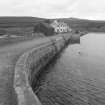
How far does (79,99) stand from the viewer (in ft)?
34.9

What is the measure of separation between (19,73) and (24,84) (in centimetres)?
150

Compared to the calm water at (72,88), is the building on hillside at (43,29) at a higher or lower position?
higher

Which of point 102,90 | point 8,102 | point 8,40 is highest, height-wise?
point 8,40

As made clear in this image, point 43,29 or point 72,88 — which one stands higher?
point 43,29

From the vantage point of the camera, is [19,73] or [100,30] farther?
[100,30]

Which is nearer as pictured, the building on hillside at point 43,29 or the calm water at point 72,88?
the calm water at point 72,88

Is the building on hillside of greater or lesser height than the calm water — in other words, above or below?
above

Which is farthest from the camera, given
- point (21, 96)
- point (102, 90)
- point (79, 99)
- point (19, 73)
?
point (102, 90)

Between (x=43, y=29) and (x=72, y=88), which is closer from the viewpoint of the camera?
(x=72, y=88)

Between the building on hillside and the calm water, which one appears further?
the building on hillside

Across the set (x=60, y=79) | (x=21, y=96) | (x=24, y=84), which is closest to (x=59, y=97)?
(x=60, y=79)

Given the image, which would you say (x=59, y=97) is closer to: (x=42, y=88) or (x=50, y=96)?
(x=50, y=96)

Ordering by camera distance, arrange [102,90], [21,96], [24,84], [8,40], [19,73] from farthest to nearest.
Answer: [8,40] → [102,90] → [19,73] → [24,84] → [21,96]

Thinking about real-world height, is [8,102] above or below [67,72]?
above
